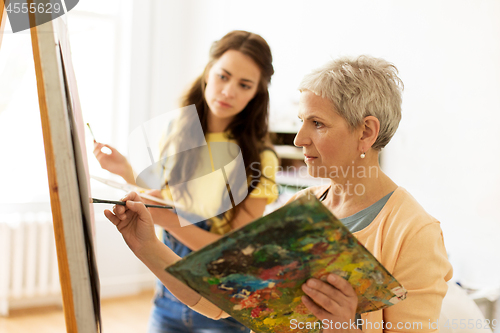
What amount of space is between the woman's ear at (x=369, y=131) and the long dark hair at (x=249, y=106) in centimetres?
63

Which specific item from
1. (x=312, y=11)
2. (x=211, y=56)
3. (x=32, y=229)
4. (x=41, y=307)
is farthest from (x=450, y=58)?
(x=41, y=307)

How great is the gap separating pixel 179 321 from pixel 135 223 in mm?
561

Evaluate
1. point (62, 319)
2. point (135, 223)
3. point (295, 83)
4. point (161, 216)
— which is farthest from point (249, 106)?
point (62, 319)

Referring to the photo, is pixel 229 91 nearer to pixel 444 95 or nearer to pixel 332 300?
pixel 332 300

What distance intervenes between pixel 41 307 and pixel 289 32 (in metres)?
2.96

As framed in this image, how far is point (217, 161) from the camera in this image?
4.45 ft

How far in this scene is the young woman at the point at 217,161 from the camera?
1.23m

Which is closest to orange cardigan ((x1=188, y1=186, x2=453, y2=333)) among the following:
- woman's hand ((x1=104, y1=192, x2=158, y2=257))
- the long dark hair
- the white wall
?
woman's hand ((x1=104, y1=192, x2=158, y2=257))

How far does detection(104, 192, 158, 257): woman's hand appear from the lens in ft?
2.60

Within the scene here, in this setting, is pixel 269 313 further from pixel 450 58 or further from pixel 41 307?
pixel 41 307

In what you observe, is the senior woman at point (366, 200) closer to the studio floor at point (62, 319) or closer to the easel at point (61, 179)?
the easel at point (61, 179)

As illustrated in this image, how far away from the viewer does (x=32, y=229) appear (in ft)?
10.5

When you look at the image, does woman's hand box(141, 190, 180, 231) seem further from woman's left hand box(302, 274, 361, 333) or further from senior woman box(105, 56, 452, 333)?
woman's left hand box(302, 274, 361, 333)

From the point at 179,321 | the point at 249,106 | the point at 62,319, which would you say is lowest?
the point at 62,319
